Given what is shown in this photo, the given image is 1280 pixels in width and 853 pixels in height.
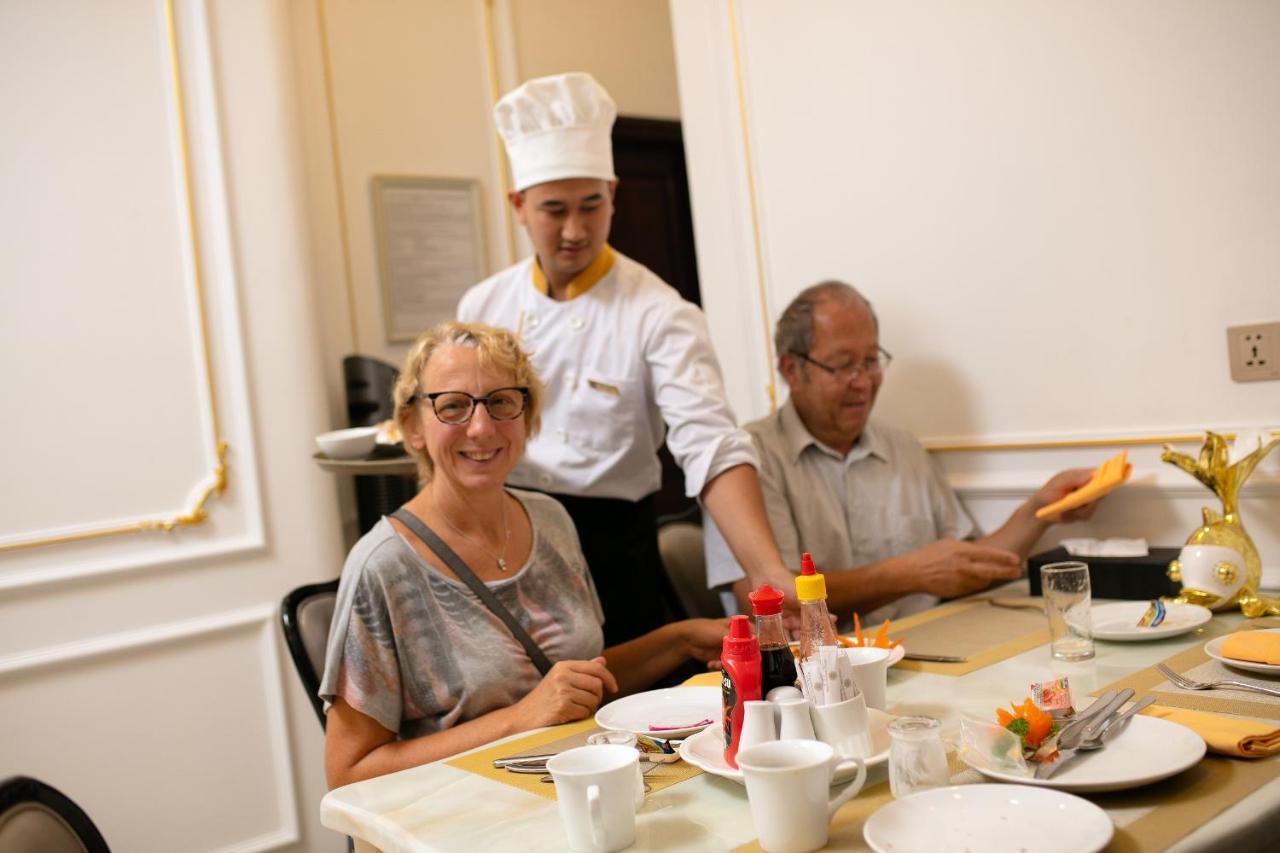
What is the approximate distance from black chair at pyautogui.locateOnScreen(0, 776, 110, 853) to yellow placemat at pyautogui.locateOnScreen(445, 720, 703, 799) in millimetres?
419

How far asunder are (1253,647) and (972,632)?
1.54 feet

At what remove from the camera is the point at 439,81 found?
12.6ft

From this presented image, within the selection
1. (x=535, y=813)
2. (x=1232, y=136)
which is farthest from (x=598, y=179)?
(x=535, y=813)

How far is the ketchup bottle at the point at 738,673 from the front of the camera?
3.92 feet

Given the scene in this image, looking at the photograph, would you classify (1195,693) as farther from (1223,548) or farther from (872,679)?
(1223,548)

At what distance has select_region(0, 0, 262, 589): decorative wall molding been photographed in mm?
2826

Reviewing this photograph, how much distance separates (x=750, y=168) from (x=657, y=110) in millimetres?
1592

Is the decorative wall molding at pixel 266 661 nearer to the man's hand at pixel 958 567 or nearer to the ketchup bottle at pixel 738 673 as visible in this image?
the man's hand at pixel 958 567

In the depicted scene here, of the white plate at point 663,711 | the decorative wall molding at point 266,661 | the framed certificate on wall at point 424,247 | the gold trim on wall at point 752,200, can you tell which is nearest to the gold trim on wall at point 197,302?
the decorative wall molding at point 266,661

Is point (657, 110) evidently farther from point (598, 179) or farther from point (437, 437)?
point (437, 437)

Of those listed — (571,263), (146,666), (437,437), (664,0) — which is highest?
(664,0)

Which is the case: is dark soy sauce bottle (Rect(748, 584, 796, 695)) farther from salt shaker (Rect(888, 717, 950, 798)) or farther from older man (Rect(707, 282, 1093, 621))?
older man (Rect(707, 282, 1093, 621))

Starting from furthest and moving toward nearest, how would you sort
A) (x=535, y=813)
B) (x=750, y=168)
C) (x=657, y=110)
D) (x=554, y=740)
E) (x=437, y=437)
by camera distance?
(x=657, y=110) → (x=750, y=168) → (x=437, y=437) → (x=554, y=740) → (x=535, y=813)

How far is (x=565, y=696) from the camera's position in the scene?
152 cm
